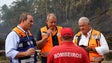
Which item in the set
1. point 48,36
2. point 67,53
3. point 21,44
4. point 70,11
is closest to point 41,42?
point 48,36

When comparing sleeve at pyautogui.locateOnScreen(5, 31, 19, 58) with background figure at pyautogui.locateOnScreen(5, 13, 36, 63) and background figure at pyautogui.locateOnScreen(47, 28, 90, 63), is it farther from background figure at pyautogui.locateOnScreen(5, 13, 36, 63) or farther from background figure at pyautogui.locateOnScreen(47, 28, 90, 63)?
background figure at pyautogui.locateOnScreen(47, 28, 90, 63)

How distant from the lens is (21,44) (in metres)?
5.71

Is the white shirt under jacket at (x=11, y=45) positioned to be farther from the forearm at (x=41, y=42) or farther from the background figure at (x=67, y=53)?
the background figure at (x=67, y=53)

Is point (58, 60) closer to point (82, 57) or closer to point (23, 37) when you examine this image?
point (82, 57)

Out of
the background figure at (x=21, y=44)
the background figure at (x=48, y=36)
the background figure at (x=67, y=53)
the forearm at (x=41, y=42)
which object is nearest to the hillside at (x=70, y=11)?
the background figure at (x=48, y=36)

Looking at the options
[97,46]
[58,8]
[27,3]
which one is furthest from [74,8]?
[97,46]

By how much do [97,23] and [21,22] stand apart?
2901 cm

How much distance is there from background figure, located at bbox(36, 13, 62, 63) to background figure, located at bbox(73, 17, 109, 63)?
50cm

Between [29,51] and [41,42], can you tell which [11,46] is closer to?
[29,51]

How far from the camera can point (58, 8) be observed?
5422 centimetres

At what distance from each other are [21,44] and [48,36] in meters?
0.92

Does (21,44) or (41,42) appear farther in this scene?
(41,42)

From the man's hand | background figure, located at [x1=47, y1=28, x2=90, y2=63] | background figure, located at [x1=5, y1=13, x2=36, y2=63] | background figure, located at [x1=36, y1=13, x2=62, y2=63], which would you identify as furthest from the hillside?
background figure, located at [x1=47, y1=28, x2=90, y2=63]

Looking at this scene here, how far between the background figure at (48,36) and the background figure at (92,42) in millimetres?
501
